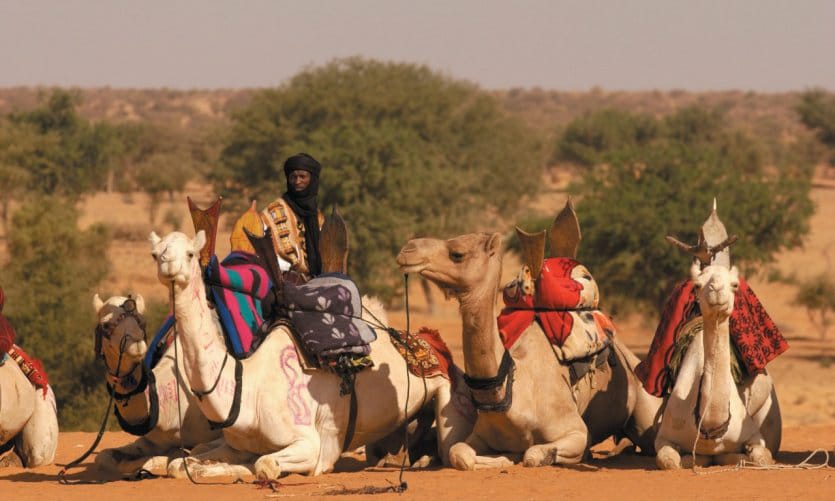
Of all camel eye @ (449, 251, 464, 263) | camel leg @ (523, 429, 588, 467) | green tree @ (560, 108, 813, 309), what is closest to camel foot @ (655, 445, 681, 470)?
camel leg @ (523, 429, 588, 467)

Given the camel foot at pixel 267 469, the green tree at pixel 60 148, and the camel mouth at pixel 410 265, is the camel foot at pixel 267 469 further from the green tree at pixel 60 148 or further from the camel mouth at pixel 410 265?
the green tree at pixel 60 148

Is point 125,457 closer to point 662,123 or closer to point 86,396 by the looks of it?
point 86,396

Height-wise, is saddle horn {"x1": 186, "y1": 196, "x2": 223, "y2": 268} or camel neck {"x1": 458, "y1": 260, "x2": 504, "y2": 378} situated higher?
saddle horn {"x1": 186, "y1": 196, "x2": 223, "y2": 268}

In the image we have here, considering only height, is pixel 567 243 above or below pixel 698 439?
above

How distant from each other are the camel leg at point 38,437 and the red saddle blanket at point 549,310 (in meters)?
3.09

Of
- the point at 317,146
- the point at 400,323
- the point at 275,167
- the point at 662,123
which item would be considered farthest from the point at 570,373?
the point at 662,123

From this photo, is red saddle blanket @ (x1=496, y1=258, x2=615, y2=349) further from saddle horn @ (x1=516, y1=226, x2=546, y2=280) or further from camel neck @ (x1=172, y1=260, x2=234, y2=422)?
camel neck @ (x1=172, y1=260, x2=234, y2=422)

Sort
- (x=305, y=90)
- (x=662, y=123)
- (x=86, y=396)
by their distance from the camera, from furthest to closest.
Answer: (x=662, y=123) < (x=305, y=90) < (x=86, y=396)

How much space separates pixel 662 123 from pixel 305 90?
24.7 metres

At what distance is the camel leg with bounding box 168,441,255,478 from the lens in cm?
916

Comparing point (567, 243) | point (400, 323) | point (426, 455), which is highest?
point (567, 243)

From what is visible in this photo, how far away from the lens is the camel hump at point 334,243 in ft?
32.7

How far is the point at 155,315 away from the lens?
22.2 metres

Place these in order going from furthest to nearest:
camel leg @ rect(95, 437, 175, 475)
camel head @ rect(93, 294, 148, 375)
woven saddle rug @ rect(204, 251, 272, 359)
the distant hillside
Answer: the distant hillside
camel leg @ rect(95, 437, 175, 475)
woven saddle rug @ rect(204, 251, 272, 359)
camel head @ rect(93, 294, 148, 375)
